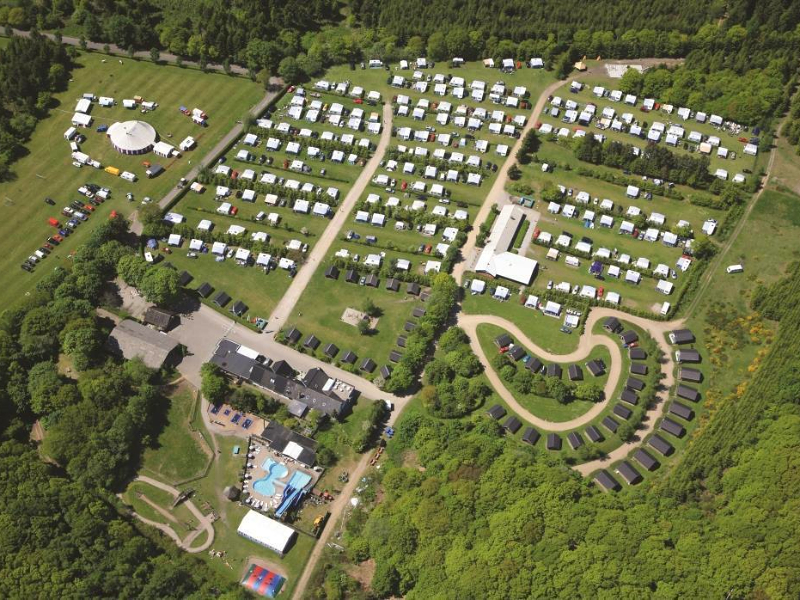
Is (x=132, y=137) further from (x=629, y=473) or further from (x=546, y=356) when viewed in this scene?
(x=629, y=473)

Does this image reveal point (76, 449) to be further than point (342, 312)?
No

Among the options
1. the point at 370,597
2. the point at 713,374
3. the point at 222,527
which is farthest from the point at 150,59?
the point at 713,374

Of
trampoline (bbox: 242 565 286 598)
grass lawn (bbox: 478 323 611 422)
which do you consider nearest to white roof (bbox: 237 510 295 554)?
trampoline (bbox: 242 565 286 598)

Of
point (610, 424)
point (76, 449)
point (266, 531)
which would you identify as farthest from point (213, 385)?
point (610, 424)

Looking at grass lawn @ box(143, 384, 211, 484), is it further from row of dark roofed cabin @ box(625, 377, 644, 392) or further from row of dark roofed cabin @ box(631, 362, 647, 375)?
row of dark roofed cabin @ box(631, 362, 647, 375)

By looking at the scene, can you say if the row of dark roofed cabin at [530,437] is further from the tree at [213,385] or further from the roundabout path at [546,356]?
the tree at [213,385]

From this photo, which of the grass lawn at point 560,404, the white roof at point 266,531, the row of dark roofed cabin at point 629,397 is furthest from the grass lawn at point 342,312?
the row of dark roofed cabin at point 629,397
